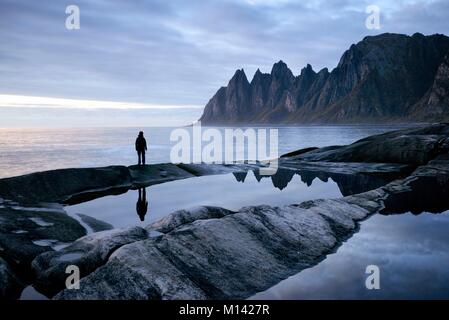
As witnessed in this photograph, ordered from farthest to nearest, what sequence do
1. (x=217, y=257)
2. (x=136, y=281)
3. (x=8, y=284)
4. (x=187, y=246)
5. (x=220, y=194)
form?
(x=220, y=194)
(x=187, y=246)
(x=217, y=257)
(x=8, y=284)
(x=136, y=281)

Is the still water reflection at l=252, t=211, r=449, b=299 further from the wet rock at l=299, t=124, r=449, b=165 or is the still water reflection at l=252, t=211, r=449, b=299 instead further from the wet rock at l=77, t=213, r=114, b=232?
the wet rock at l=299, t=124, r=449, b=165

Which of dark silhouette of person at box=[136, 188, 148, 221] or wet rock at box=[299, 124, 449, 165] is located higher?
wet rock at box=[299, 124, 449, 165]

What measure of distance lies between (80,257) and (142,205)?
38.6ft

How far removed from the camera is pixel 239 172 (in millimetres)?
41625

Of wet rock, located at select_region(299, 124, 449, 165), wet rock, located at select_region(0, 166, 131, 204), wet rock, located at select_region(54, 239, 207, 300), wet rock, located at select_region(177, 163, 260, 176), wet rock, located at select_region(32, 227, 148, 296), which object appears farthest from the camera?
wet rock, located at select_region(299, 124, 449, 165)

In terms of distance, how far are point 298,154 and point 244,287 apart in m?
44.5

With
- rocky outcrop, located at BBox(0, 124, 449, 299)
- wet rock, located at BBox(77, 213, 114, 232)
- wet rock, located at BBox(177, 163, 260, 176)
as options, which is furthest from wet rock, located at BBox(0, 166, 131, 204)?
wet rock, located at BBox(177, 163, 260, 176)

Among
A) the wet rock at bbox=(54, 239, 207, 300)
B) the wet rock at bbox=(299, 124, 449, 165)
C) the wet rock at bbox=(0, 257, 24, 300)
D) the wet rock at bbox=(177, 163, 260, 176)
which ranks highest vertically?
the wet rock at bbox=(299, 124, 449, 165)

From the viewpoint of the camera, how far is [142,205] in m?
23.7

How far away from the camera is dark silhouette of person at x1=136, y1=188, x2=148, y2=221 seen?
21.3 metres

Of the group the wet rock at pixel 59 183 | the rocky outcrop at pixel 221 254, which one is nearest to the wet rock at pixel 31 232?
A: the wet rock at pixel 59 183

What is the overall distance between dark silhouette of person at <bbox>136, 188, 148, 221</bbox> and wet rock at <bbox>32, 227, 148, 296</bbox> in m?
6.75

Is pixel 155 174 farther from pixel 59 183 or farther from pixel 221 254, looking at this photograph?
pixel 221 254

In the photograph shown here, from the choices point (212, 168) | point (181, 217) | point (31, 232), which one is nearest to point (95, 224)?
point (31, 232)
